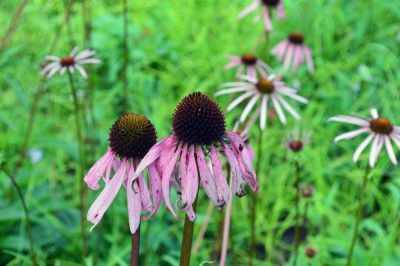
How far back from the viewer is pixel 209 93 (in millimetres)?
2680

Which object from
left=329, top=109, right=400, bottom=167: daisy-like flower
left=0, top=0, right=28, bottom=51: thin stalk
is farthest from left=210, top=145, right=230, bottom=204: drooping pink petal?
left=0, top=0, right=28, bottom=51: thin stalk

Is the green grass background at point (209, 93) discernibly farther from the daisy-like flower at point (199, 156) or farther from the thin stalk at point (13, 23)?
A: the daisy-like flower at point (199, 156)

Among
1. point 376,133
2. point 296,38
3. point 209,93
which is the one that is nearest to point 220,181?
point 376,133

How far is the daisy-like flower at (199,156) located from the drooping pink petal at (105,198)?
5cm

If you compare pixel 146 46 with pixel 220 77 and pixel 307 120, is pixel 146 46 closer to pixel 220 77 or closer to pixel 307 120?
pixel 220 77

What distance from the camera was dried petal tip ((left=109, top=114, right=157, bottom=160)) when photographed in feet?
2.49

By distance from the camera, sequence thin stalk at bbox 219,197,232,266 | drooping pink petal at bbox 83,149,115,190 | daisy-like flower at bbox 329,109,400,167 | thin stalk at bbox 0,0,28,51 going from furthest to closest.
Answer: thin stalk at bbox 0,0,28,51 < daisy-like flower at bbox 329,109,400,167 < thin stalk at bbox 219,197,232,266 < drooping pink petal at bbox 83,149,115,190

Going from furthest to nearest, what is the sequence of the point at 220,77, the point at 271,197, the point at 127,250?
1. the point at 220,77
2. the point at 271,197
3. the point at 127,250

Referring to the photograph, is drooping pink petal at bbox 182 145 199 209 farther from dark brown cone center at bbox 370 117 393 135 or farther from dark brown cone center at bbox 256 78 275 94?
dark brown cone center at bbox 256 78 275 94

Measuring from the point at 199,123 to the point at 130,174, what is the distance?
0.11 meters

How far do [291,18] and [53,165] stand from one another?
1.52 m

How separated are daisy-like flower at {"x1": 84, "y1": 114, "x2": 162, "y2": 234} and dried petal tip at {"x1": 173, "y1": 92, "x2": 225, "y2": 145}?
5 cm

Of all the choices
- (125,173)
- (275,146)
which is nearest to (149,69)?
(275,146)

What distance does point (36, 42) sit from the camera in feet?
9.50
